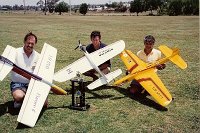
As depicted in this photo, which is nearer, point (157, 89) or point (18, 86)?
point (18, 86)

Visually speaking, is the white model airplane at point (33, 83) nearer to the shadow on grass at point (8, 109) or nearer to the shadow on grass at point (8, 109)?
the shadow on grass at point (8, 109)

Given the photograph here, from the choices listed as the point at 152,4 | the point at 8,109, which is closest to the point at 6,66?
the point at 8,109

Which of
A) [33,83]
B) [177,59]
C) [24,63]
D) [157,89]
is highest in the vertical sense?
[24,63]

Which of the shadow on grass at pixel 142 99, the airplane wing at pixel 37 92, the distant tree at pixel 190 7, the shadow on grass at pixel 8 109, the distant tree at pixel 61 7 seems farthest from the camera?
the distant tree at pixel 61 7

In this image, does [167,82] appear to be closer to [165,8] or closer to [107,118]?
[107,118]

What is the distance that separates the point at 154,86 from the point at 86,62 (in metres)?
2.48

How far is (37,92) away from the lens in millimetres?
7000

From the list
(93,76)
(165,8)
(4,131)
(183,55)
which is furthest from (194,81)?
(165,8)

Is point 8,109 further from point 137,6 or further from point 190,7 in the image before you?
point 137,6

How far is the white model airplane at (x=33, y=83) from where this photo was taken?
20.9 feet

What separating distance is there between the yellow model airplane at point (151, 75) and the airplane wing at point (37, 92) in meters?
2.31

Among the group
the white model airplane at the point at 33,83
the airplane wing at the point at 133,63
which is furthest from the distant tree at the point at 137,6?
the white model airplane at the point at 33,83

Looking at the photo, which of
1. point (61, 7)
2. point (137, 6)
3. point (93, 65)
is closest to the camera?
point (93, 65)

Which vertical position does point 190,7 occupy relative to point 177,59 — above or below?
above
